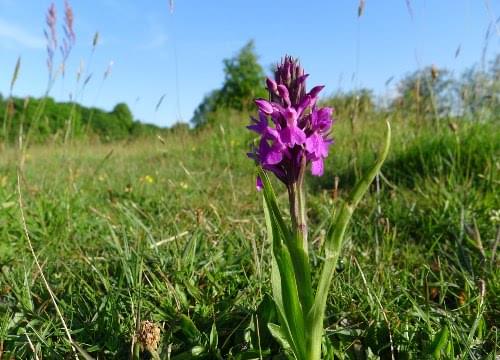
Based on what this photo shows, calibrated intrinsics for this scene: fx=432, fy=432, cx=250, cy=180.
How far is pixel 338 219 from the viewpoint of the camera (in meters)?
0.97

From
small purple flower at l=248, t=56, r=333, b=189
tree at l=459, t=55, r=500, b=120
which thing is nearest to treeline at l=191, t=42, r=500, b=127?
tree at l=459, t=55, r=500, b=120

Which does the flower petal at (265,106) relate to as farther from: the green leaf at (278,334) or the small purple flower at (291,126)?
the green leaf at (278,334)

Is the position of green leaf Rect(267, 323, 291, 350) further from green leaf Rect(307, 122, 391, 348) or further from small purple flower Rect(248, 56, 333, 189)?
small purple flower Rect(248, 56, 333, 189)

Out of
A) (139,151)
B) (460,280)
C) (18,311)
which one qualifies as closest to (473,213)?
(460,280)

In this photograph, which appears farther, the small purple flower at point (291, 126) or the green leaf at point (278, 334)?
the green leaf at point (278, 334)

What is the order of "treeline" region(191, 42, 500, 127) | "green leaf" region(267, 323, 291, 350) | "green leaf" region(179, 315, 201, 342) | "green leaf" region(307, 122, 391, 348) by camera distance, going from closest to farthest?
"green leaf" region(307, 122, 391, 348) → "green leaf" region(267, 323, 291, 350) → "green leaf" region(179, 315, 201, 342) → "treeline" region(191, 42, 500, 127)

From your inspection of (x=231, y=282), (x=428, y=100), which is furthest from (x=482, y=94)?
(x=231, y=282)

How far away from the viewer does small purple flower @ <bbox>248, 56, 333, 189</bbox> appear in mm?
1011

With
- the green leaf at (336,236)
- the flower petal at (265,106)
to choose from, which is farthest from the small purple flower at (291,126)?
the green leaf at (336,236)

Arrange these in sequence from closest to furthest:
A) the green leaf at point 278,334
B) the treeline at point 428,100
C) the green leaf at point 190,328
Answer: the green leaf at point 278,334
the green leaf at point 190,328
the treeline at point 428,100

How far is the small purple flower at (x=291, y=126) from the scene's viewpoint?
1.01 m

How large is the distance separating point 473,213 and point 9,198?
7.95ft

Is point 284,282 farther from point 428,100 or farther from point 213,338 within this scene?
point 428,100

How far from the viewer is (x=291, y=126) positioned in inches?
40.0
